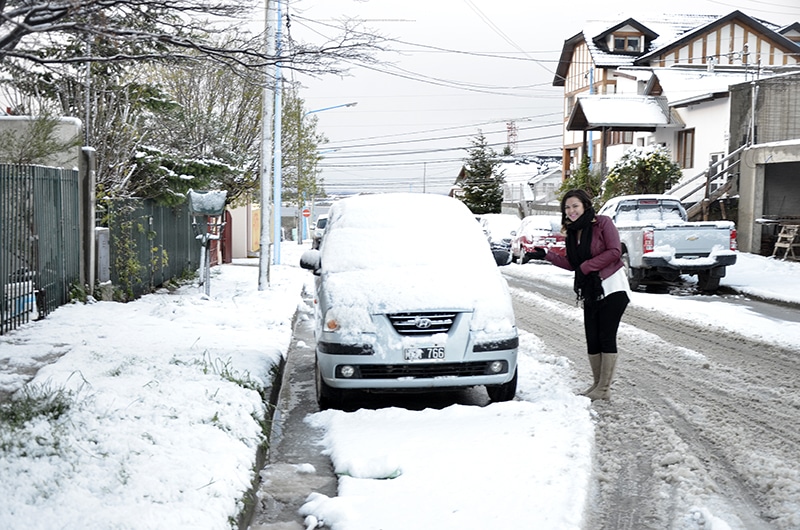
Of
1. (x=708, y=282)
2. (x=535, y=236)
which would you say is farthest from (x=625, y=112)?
(x=708, y=282)

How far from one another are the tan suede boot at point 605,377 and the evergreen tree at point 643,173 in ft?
81.8

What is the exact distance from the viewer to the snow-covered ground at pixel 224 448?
466 cm

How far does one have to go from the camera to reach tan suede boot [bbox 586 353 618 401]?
7.99 meters

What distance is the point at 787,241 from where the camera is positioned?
81.8ft

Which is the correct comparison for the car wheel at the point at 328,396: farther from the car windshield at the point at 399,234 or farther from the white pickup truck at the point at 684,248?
the white pickup truck at the point at 684,248

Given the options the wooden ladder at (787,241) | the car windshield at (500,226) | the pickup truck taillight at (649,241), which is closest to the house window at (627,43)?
the car windshield at (500,226)

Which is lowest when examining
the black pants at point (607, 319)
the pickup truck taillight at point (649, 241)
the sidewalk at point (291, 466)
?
the sidewalk at point (291, 466)

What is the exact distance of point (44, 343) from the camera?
9812mm

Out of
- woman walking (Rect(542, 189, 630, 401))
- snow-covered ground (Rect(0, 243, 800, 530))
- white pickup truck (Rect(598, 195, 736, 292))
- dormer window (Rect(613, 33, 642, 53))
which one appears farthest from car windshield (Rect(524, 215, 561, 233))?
dormer window (Rect(613, 33, 642, 53))

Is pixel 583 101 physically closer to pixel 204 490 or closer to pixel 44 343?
pixel 44 343

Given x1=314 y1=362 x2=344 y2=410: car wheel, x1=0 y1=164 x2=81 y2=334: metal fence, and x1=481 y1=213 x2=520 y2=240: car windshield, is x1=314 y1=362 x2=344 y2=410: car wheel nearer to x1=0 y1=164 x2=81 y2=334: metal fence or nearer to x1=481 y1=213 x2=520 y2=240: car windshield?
x1=0 y1=164 x2=81 y2=334: metal fence

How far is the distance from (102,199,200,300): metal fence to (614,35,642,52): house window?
145 feet

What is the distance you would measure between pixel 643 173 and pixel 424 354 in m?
26.2

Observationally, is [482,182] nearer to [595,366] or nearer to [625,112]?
[625,112]
